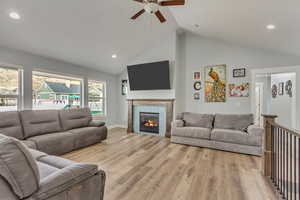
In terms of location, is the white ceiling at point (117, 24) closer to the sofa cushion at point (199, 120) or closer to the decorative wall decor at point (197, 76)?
the decorative wall decor at point (197, 76)

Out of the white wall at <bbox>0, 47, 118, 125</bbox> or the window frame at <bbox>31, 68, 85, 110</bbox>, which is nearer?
the white wall at <bbox>0, 47, 118, 125</bbox>

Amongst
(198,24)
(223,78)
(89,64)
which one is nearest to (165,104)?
(223,78)

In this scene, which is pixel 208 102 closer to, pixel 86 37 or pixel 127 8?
pixel 127 8

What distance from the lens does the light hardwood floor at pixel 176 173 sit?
1.96m

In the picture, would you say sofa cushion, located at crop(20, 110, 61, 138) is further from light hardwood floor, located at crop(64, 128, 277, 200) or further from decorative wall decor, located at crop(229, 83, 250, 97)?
decorative wall decor, located at crop(229, 83, 250, 97)

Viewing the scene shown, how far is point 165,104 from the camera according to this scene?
5051 millimetres

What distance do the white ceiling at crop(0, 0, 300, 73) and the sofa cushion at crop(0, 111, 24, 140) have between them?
1.60 m

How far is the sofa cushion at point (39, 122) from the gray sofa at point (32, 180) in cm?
264

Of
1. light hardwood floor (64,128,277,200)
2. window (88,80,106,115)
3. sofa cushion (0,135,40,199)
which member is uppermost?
window (88,80,106,115)

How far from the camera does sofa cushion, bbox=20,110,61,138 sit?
3178 mm

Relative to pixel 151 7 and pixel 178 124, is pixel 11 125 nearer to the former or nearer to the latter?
pixel 151 7

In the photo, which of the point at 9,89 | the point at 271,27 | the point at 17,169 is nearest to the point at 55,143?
A: the point at 9,89

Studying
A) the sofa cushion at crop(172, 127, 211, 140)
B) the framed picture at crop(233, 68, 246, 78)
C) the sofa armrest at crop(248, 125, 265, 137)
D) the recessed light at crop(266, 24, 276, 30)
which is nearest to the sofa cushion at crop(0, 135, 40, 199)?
the sofa cushion at crop(172, 127, 211, 140)

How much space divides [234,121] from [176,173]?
2423 mm
